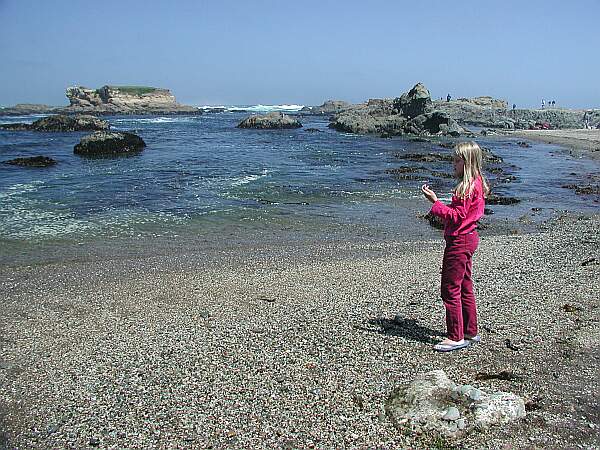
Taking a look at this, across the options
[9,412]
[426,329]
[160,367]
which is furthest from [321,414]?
[9,412]

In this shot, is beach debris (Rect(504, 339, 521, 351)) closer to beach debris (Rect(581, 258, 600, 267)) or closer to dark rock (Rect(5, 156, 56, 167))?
beach debris (Rect(581, 258, 600, 267))

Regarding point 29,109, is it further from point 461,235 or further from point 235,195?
point 461,235

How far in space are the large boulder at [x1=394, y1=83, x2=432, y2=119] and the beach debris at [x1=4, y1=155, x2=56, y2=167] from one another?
46.8m

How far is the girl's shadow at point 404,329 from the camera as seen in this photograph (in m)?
6.64

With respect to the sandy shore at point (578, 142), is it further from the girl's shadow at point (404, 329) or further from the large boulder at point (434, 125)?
the girl's shadow at point (404, 329)

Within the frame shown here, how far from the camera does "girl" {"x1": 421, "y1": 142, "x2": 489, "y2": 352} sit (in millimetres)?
5668

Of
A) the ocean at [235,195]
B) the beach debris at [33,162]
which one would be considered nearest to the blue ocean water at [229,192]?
the ocean at [235,195]

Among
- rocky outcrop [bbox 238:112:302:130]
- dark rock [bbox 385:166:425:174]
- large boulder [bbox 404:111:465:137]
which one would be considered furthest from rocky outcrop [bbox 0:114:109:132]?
dark rock [bbox 385:166:425:174]

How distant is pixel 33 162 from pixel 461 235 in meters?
29.1

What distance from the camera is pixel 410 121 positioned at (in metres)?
60.9

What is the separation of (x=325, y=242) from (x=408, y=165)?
19731 millimetres

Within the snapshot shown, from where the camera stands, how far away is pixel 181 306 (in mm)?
8102

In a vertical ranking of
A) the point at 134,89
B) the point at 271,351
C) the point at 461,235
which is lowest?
the point at 271,351

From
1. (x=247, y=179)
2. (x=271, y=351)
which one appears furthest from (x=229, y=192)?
(x=271, y=351)
